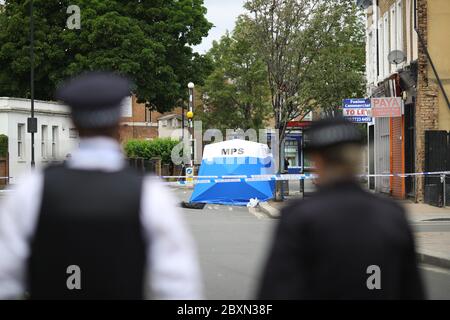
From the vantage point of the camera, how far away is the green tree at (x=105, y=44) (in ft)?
168

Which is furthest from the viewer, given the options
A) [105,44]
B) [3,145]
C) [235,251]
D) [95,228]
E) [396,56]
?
[105,44]

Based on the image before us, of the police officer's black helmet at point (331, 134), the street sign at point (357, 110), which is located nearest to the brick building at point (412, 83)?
the street sign at point (357, 110)

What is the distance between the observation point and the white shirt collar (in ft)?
12.7

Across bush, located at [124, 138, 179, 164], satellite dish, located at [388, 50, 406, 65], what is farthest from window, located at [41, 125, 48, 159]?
satellite dish, located at [388, 50, 406, 65]

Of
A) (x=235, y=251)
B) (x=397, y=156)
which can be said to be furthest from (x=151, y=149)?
(x=235, y=251)

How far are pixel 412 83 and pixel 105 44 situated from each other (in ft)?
91.1

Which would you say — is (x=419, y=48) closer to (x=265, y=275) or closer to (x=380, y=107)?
(x=380, y=107)

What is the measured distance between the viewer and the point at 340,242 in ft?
12.3

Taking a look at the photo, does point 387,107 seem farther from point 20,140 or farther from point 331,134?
point 20,140

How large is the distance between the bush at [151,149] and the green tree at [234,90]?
70.0ft

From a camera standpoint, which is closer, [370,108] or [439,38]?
[439,38]

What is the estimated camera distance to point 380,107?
28.0 meters

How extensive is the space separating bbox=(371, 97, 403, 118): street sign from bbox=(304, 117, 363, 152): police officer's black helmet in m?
24.0

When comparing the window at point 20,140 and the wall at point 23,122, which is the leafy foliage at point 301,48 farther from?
the window at point 20,140
